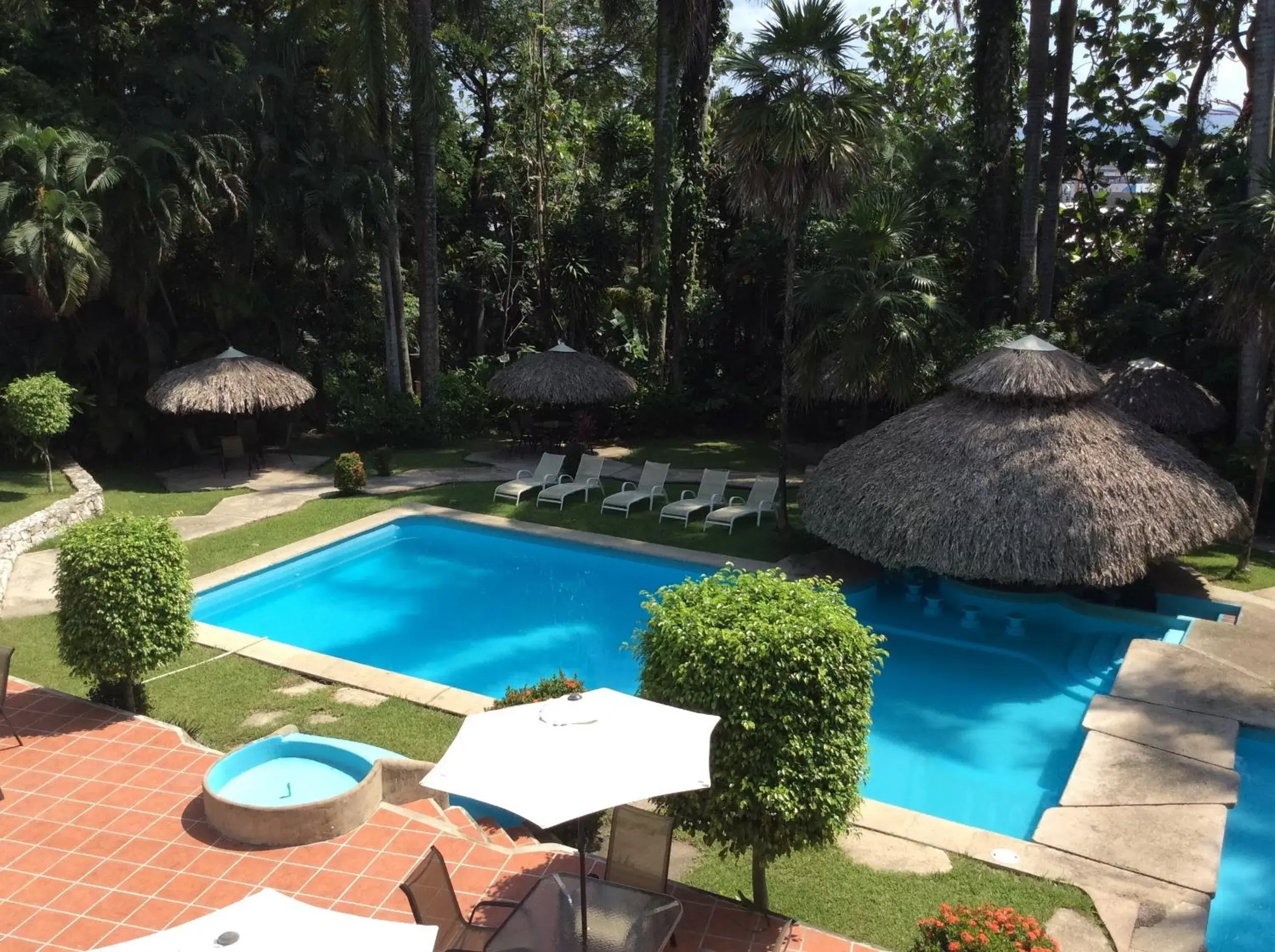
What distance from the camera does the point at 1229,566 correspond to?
44.2ft

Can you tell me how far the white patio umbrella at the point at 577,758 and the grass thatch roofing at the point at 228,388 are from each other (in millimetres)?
14691

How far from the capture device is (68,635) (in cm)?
797

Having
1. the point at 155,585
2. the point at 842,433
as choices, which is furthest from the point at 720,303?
the point at 155,585

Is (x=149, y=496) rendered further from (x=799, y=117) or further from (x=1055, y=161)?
(x=1055, y=161)

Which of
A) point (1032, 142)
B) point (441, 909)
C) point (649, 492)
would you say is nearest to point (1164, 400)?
point (1032, 142)

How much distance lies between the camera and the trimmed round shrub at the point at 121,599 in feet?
25.7

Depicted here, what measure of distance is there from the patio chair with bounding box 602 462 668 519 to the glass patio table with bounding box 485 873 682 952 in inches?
417

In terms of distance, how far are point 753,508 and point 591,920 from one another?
1048 cm

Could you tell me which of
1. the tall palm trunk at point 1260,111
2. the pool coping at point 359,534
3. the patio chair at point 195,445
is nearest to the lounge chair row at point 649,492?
the pool coping at point 359,534

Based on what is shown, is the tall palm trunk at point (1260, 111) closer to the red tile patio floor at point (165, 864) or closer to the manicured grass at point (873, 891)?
the manicured grass at point (873, 891)

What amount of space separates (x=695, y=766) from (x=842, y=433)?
1725 centimetres

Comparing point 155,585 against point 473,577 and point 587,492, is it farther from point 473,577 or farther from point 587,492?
point 587,492

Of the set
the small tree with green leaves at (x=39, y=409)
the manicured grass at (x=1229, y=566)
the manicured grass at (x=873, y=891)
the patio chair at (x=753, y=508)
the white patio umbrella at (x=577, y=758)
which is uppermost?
the small tree with green leaves at (x=39, y=409)

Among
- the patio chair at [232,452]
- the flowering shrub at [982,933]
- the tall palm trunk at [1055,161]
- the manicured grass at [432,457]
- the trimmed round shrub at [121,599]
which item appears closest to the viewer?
the flowering shrub at [982,933]
